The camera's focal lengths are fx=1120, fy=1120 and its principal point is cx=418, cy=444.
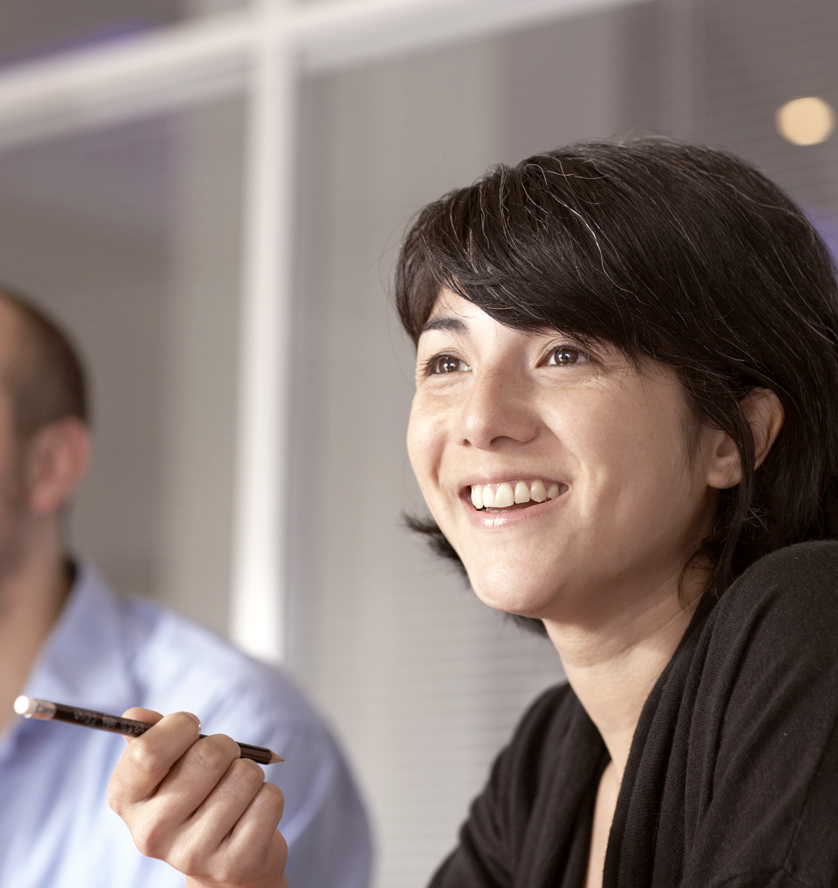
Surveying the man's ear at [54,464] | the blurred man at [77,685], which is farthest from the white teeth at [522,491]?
the man's ear at [54,464]

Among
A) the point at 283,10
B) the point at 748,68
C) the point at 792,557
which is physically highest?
the point at 283,10

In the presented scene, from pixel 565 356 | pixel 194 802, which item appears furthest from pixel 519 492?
pixel 194 802

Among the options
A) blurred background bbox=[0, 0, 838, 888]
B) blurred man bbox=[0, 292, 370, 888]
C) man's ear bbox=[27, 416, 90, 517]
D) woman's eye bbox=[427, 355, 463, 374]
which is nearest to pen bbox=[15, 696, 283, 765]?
woman's eye bbox=[427, 355, 463, 374]

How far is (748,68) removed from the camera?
2.32 m

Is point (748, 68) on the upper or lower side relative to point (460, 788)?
upper

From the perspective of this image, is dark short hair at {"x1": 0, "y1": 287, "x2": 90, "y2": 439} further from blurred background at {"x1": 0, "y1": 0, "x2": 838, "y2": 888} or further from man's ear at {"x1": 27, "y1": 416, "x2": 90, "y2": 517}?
blurred background at {"x1": 0, "y1": 0, "x2": 838, "y2": 888}

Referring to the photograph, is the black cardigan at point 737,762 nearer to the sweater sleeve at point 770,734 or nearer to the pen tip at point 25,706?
the sweater sleeve at point 770,734

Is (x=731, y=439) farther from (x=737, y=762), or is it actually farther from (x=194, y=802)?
(x=194, y=802)

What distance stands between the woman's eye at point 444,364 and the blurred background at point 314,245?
114 cm

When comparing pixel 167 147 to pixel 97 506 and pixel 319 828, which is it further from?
pixel 319 828

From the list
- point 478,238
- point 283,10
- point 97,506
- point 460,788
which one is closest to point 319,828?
point 478,238

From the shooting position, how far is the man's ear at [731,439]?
98 centimetres

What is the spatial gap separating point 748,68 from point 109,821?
74.1 inches

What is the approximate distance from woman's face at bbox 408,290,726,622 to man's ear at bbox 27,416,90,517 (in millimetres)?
1088
